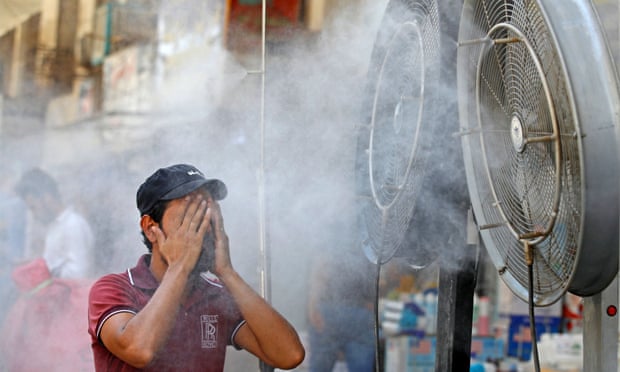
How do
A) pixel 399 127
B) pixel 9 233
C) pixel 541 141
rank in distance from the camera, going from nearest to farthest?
pixel 541 141 → pixel 399 127 → pixel 9 233

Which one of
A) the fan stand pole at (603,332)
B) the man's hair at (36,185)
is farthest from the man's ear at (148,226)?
the fan stand pole at (603,332)

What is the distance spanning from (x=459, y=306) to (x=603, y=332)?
538 mm

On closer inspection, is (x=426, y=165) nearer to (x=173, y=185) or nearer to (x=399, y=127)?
(x=399, y=127)

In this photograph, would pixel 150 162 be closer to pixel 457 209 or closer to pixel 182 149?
pixel 182 149

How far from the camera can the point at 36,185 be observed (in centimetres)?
233

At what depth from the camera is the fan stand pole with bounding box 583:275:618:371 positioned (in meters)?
1.54

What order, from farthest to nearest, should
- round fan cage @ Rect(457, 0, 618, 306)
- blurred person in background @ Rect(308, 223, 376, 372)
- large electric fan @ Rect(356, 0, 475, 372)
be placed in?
blurred person in background @ Rect(308, 223, 376, 372), large electric fan @ Rect(356, 0, 475, 372), round fan cage @ Rect(457, 0, 618, 306)

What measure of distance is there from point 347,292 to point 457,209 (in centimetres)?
110

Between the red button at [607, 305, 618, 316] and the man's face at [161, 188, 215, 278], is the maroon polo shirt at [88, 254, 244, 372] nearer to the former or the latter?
the man's face at [161, 188, 215, 278]

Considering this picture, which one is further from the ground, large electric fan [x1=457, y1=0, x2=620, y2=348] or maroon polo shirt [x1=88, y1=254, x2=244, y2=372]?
large electric fan [x1=457, y1=0, x2=620, y2=348]

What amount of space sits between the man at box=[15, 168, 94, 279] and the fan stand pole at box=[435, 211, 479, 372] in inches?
42.6

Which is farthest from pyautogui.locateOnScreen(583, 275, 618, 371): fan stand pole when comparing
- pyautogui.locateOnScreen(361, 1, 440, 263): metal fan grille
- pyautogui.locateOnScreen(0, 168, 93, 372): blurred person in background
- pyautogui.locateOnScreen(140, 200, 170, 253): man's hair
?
pyautogui.locateOnScreen(0, 168, 93, 372): blurred person in background

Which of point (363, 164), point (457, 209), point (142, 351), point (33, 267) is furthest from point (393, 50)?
point (33, 267)

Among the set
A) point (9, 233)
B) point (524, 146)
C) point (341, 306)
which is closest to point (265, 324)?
point (524, 146)
